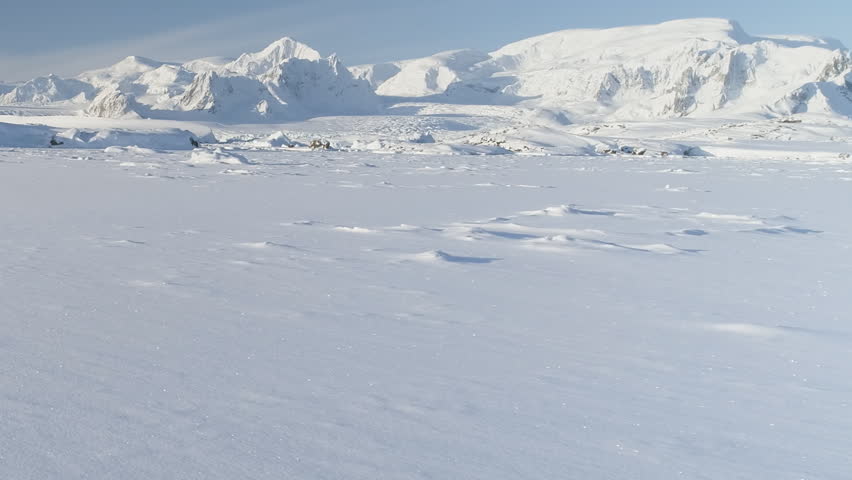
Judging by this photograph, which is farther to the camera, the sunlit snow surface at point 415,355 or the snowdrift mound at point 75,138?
the snowdrift mound at point 75,138

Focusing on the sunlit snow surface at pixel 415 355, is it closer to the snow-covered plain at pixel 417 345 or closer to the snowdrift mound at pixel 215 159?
the snow-covered plain at pixel 417 345

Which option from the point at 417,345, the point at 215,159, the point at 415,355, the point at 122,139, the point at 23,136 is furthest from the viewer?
the point at 122,139

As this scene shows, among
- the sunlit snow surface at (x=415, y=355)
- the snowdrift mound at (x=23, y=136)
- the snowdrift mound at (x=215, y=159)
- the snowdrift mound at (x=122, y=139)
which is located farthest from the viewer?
the snowdrift mound at (x=122, y=139)

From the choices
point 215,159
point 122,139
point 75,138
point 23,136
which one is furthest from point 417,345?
point 122,139

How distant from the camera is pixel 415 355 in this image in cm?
291

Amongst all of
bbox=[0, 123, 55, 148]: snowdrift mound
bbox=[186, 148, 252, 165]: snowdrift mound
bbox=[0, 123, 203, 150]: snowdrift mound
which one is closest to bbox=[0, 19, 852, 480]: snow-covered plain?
bbox=[186, 148, 252, 165]: snowdrift mound

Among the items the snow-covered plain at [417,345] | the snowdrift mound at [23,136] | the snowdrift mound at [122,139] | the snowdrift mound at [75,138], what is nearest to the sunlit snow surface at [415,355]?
the snow-covered plain at [417,345]

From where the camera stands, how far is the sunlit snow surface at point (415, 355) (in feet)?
6.38

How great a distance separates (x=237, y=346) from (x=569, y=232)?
4.98 meters

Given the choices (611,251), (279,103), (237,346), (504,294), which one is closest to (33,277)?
(237,346)

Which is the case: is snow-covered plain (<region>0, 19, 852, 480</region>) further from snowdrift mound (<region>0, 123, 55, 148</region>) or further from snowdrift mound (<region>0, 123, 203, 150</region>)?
snowdrift mound (<region>0, 123, 55, 148</region>)

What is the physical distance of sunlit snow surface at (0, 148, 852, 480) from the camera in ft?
6.38

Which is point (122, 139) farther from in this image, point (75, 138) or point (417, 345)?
point (417, 345)

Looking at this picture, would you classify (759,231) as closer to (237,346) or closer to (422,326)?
(422,326)
